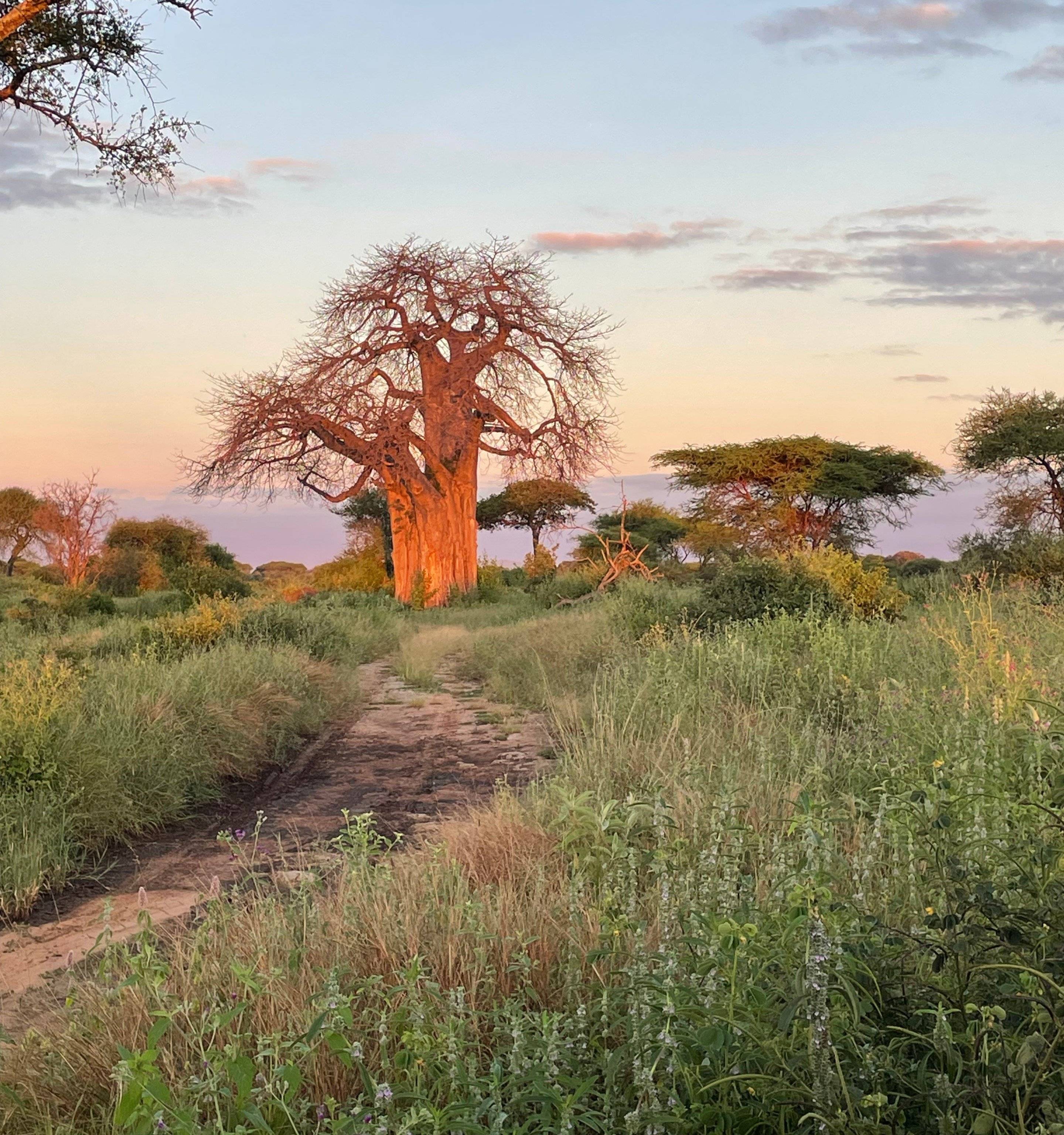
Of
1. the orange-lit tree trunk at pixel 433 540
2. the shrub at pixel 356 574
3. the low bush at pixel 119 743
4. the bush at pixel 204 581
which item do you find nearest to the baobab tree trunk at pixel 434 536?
the orange-lit tree trunk at pixel 433 540

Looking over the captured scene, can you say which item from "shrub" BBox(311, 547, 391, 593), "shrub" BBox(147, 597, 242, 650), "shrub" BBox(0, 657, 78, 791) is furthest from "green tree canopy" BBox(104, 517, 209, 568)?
"shrub" BBox(0, 657, 78, 791)

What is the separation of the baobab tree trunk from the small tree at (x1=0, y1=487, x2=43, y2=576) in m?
22.4

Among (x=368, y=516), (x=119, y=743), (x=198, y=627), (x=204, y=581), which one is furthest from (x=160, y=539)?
(x=119, y=743)

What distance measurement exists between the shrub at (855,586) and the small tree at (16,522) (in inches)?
1478

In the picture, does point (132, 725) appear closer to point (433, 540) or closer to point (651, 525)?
point (433, 540)

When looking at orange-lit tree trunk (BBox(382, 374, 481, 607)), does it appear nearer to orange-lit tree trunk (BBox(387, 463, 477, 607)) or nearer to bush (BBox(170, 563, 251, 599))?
orange-lit tree trunk (BBox(387, 463, 477, 607))

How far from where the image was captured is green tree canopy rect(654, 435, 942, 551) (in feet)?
102

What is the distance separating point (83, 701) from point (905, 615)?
9.06 metres

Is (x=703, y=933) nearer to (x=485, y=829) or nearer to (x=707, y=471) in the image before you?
(x=485, y=829)

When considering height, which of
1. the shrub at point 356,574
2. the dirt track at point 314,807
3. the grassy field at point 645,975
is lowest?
the shrub at point 356,574

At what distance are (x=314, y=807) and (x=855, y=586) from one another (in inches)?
303

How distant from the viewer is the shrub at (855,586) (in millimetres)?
11180

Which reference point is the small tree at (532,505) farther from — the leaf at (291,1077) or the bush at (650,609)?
the leaf at (291,1077)

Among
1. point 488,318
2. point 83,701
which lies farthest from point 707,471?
point 83,701
